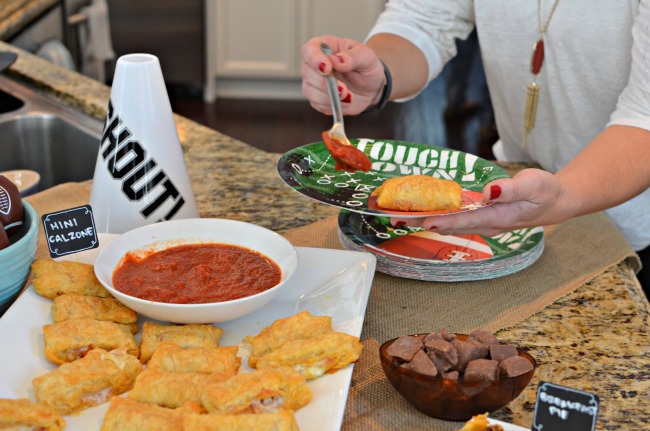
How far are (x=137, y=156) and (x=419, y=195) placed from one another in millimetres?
451

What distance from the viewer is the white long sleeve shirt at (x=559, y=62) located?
5.04 ft

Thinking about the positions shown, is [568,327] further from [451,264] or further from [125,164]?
[125,164]

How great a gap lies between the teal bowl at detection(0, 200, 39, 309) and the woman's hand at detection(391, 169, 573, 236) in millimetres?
573

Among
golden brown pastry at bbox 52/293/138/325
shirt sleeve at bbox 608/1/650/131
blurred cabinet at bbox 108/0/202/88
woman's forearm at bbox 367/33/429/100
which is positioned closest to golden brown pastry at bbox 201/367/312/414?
golden brown pastry at bbox 52/293/138/325

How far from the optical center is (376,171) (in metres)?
1.39

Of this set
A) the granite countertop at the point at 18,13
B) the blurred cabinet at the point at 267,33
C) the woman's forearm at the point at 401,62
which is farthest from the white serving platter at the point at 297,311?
the blurred cabinet at the point at 267,33

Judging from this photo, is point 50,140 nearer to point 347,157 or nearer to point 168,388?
point 347,157

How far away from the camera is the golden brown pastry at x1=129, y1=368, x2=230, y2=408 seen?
0.86 metres

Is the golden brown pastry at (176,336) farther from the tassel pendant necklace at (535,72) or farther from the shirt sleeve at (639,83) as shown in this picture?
the tassel pendant necklace at (535,72)

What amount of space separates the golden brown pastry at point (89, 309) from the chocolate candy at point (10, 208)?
128 millimetres

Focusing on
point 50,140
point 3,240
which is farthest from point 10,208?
point 50,140

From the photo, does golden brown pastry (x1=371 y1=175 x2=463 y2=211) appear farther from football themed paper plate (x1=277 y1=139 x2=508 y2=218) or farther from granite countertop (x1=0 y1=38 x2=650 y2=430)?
granite countertop (x1=0 y1=38 x2=650 y2=430)

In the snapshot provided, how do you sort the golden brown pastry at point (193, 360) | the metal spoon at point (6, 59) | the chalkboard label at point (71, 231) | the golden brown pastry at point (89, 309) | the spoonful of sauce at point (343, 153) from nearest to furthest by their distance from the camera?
the golden brown pastry at point (193, 360) < the golden brown pastry at point (89, 309) < the chalkboard label at point (71, 231) < the spoonful of sauce at point (343, 153) < the metal spoon at point (6, 59)

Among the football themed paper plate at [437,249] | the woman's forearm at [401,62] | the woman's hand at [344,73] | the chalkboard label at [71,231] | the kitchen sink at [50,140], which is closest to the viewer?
the chalkboard label at [71,231]
